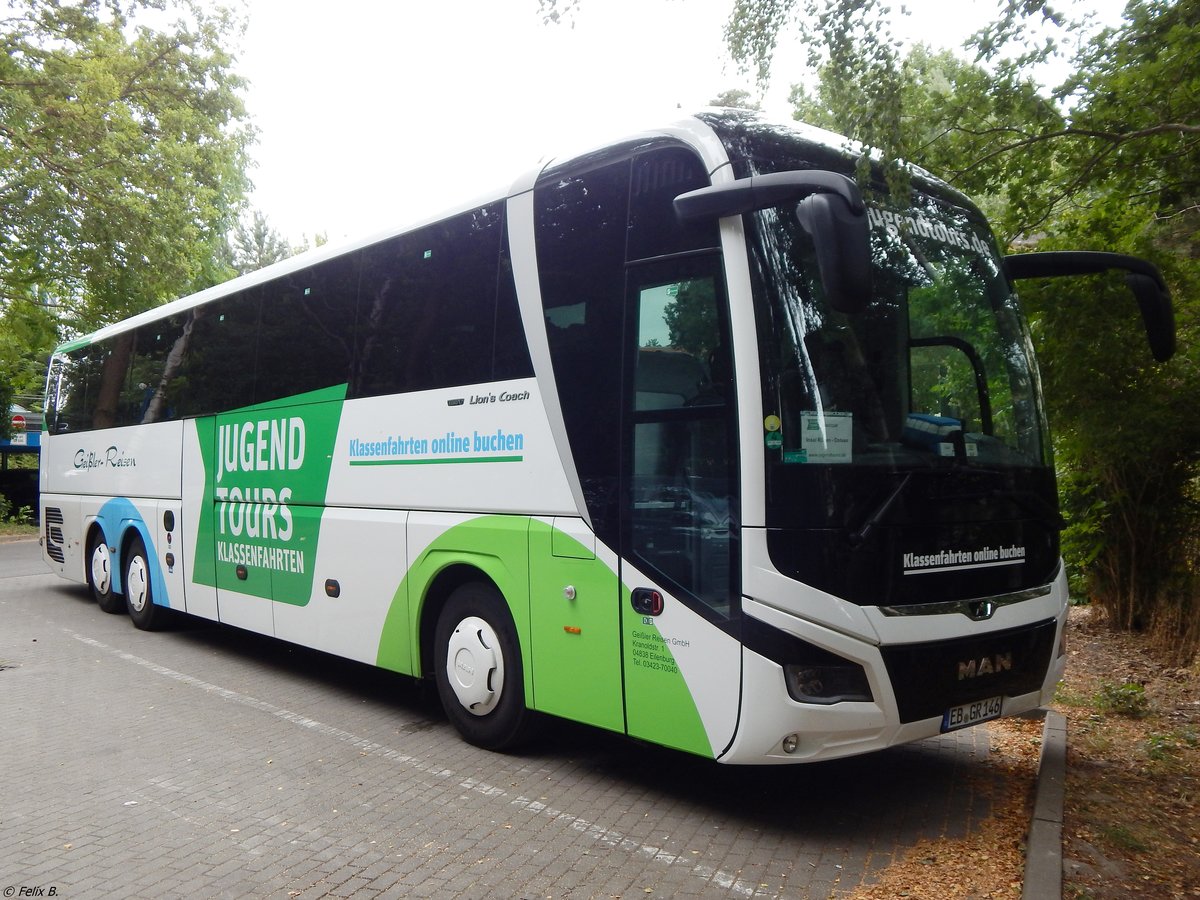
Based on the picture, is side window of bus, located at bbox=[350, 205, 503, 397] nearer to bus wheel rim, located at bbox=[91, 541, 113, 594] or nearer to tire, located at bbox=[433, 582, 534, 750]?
tire, located at bbox=[433, 582, 534, 750]

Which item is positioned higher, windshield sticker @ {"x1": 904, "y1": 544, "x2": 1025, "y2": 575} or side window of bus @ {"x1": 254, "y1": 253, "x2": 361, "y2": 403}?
side window of bus @ {"x1": 254, "y1": 253, "x2": 361, "y2": 403}

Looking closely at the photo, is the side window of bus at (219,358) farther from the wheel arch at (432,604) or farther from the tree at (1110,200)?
the tree at (1110,200)

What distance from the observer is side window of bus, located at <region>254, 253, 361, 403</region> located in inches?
313

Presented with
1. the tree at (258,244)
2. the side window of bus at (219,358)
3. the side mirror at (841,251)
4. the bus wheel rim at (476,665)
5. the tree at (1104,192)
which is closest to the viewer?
the side mirror at (841,251)

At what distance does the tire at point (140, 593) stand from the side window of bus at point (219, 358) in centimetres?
195

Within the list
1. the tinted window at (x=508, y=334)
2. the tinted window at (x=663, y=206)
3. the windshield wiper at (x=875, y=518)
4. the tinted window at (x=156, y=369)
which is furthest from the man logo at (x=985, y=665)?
the tinted window at (x=156, y=369)

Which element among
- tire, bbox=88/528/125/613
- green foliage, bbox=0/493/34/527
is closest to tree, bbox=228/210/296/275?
green foliage, bbox=0/493/34/527

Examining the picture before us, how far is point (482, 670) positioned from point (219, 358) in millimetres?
4978

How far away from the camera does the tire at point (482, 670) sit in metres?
6.32

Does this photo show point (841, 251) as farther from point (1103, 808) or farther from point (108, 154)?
point (108, 154)

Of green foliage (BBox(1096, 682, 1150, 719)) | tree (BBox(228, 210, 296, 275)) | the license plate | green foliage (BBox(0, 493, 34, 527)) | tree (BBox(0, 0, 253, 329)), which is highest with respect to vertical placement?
tree (BBox(228, 210, 296, 275))

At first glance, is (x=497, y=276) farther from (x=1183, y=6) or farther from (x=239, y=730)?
(x=1183, y=6)

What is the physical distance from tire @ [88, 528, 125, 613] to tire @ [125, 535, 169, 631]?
68cm

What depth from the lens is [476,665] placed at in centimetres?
651
